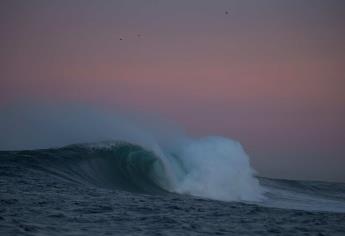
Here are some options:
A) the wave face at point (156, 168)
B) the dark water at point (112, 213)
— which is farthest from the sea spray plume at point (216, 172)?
the dark water at point (112, 213)

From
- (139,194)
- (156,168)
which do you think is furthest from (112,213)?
(156,168)

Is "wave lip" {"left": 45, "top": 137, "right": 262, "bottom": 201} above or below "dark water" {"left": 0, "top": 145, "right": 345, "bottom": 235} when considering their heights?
above

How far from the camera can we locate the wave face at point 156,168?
14891 millimetres

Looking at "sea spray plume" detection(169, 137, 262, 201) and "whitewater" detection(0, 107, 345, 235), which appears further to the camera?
"sea spray plume" detection(169, 137, 262, 201)

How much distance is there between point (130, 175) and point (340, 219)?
8.67 metres

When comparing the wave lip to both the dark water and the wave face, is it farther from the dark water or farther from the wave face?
the dark water

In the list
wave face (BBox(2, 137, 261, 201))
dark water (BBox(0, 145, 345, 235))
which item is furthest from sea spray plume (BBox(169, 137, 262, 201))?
dark water (BBox(0, 145, 345, 235))

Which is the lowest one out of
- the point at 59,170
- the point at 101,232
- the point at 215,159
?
the point at 101,232

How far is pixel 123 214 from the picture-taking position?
8.23 meters

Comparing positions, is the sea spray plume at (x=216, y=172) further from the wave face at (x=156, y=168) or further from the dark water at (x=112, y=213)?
the dark water at (x=112, y=213)

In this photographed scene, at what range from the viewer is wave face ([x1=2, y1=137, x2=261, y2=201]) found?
1489cm

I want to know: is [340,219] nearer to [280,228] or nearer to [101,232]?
[280,228]

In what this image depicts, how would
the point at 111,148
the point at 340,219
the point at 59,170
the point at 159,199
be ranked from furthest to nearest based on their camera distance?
the point at 111,148, the point at 59,170, the point at 159,199, the point at 340,219

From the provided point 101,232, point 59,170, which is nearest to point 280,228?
point 101,232
